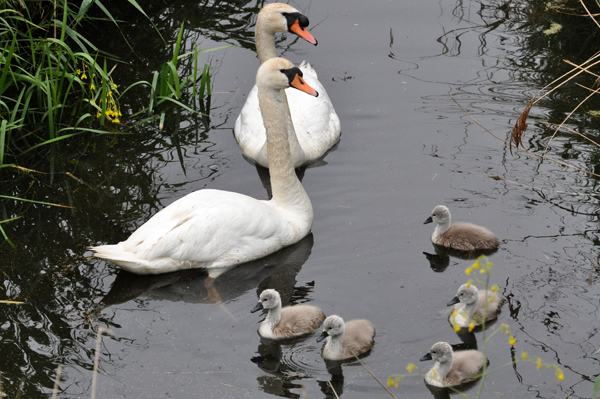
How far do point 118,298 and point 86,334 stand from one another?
0.52 m

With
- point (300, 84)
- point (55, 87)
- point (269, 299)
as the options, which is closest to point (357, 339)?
point (269, 299)

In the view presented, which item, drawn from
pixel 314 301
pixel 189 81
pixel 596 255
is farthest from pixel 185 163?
pixel 596 255

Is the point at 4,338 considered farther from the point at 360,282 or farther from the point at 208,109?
the point at 208,109

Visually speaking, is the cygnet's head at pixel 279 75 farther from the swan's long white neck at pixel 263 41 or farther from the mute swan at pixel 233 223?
the swan's long white neck at pixel 263 41

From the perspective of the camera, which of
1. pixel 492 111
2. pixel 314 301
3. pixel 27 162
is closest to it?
pixel 314 301

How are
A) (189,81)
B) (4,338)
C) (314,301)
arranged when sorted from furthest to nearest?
(189,81) → (314,301) → (4,338)

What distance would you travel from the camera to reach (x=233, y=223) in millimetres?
6754

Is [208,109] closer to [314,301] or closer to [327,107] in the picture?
[327,107]

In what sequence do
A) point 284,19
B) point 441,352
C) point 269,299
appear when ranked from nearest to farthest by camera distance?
point 441,352 → point 269,299 → point 284,19

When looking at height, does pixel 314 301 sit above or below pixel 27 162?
below

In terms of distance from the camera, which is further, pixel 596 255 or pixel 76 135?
pixel 76 135

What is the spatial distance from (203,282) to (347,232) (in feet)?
4.90

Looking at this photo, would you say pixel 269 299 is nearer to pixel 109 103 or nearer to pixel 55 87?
pixel 55 87

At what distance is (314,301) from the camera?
21.2ft
